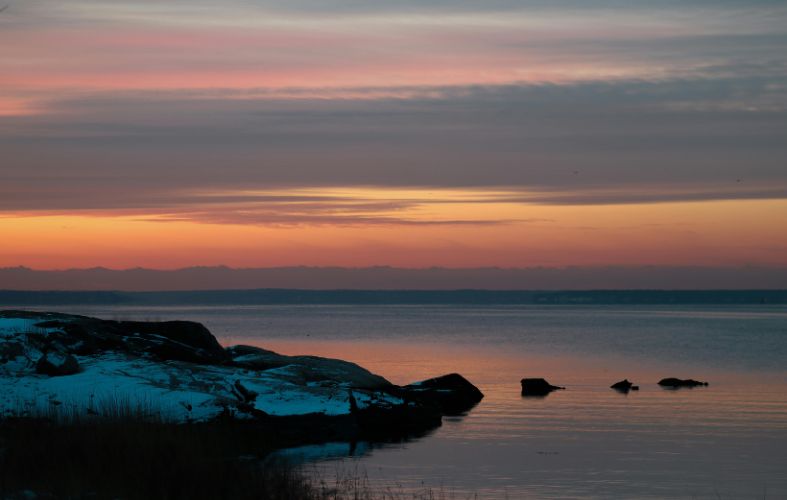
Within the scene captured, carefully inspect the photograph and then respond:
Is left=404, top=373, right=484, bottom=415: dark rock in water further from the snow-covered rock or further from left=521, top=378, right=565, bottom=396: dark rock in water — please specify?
the snow-covered rock

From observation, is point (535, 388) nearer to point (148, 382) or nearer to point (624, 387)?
point (624, 387)

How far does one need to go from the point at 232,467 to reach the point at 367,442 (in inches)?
380

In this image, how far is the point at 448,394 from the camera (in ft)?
119

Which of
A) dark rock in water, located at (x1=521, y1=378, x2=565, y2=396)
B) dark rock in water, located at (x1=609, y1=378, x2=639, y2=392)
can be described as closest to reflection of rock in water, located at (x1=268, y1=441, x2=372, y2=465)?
dark rock in water, located at (x1=521, y1=378, x2=565, y2=396)

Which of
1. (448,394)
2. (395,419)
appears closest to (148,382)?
(395,419)

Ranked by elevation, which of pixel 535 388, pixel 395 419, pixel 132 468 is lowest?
pixel 132 468

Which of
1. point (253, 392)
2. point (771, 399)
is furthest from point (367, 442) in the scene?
point (771, 399)

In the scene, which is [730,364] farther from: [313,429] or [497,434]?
[313,429]

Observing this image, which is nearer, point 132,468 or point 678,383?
point 132,468

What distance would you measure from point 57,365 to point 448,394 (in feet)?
47.0

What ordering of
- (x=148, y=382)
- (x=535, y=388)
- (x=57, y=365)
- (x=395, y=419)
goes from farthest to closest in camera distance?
(x=535, y=388)
(x=395, y=419)
(x=57, y=365)
(x=148, y=382)

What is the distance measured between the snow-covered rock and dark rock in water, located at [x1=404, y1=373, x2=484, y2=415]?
144 inches

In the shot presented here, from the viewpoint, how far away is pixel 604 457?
25047 mm

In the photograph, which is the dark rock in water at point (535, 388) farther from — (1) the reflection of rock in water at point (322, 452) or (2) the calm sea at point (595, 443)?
(1) the reflection of rock in water at point (322, 452)
